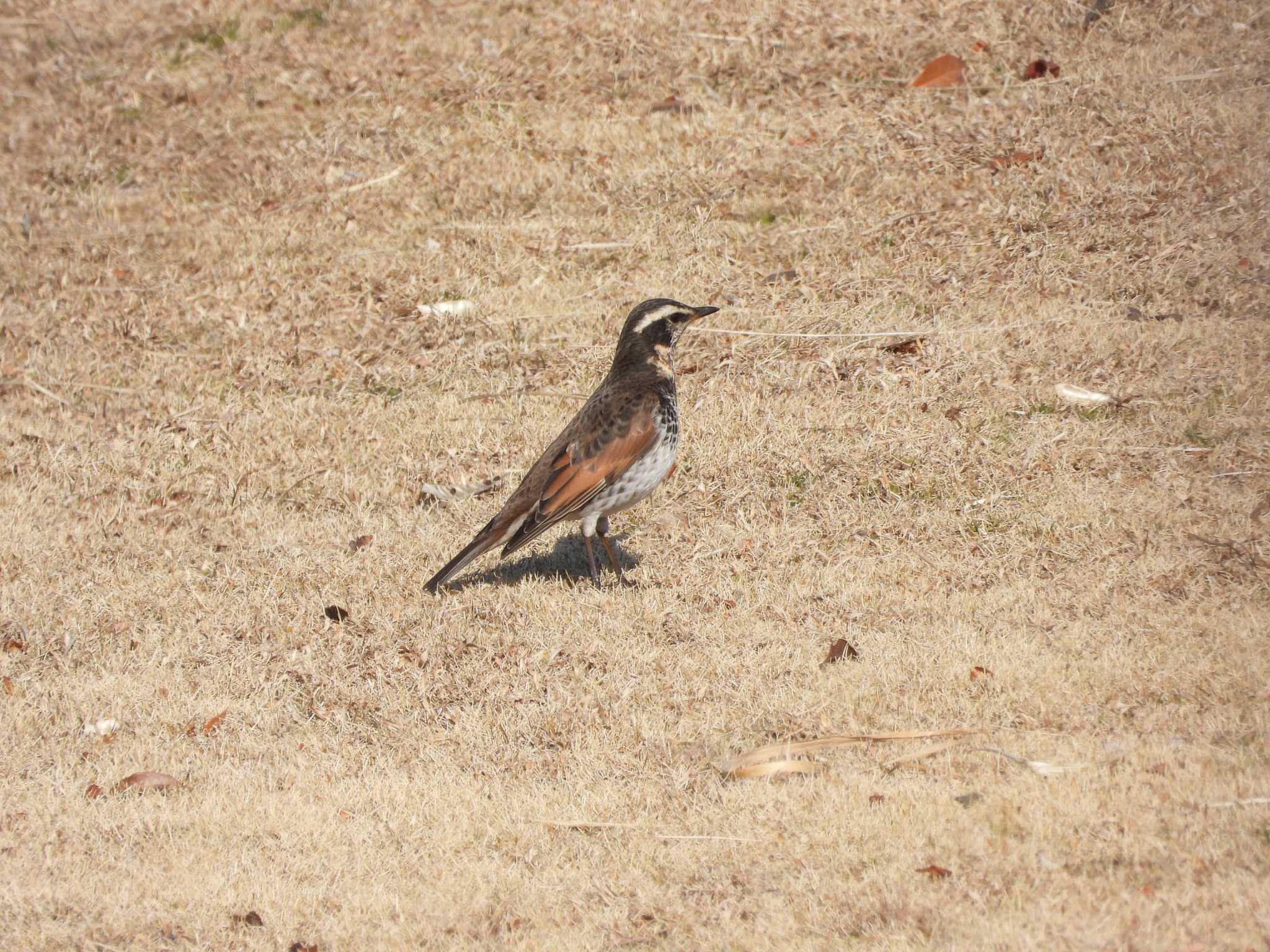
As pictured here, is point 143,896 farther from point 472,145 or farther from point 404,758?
point 472,145

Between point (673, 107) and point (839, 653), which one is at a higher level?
point (673, 107)

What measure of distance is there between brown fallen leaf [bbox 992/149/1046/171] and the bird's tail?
716 centimetres

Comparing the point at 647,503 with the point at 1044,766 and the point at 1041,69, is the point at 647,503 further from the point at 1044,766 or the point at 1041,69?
the point at 1041,69

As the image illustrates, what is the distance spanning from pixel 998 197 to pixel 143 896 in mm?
10226

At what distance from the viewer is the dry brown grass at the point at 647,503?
605 cm

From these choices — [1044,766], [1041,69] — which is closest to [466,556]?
[1044,766]

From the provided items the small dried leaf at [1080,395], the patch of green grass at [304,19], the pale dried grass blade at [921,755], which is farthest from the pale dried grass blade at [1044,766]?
the patch of green grass at [304,19]

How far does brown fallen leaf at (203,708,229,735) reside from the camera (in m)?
7.81

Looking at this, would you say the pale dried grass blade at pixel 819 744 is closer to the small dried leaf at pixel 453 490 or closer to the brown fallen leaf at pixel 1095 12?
the small dried leaf at pixel 453 490

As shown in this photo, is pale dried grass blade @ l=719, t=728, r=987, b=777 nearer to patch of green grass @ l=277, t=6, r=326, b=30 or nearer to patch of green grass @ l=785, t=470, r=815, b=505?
patch of green grass @ l=785, t=470, r=815, b=505

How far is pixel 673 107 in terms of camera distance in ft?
51.6

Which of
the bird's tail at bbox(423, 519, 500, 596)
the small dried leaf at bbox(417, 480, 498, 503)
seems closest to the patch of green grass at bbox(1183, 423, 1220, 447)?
the bird's tail at bbox(423, 519, 500, 596)

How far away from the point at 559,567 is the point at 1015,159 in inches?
270

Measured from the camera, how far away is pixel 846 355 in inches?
463
